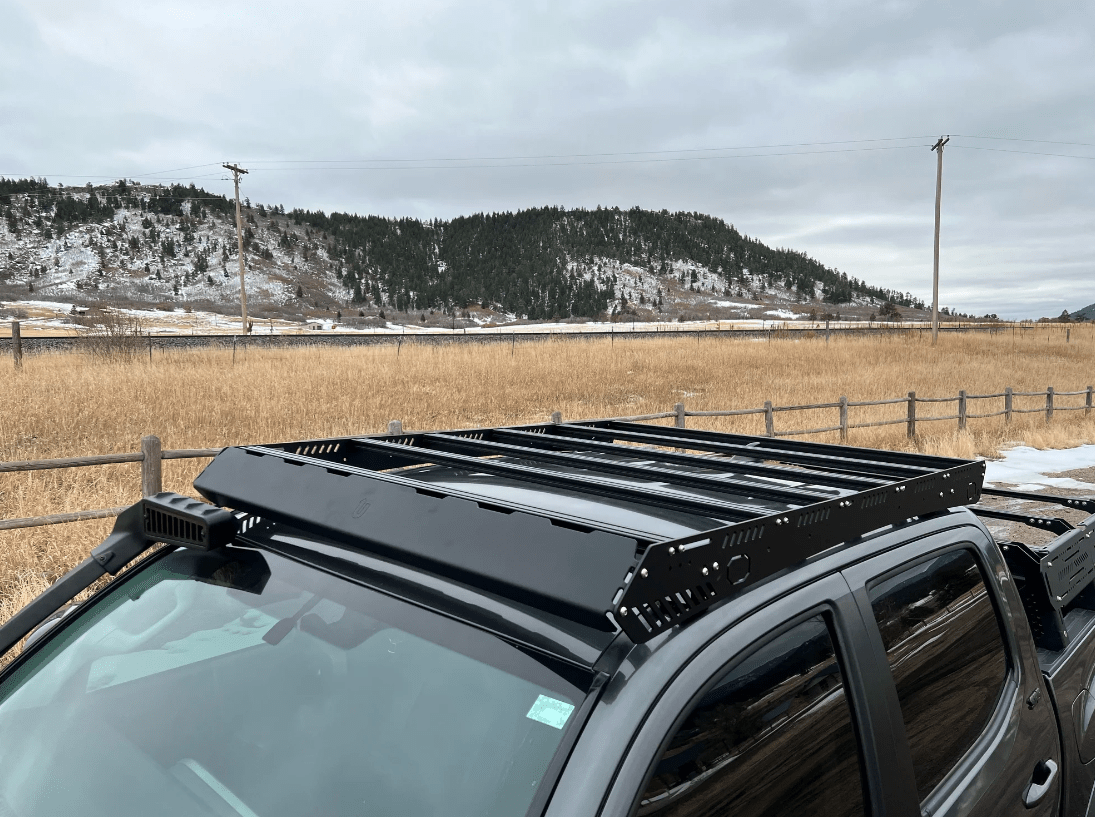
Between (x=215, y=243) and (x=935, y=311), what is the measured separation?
10757 cm

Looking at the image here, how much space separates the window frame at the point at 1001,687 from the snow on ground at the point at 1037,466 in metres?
8.60

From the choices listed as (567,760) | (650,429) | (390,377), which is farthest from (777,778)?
(390,377)

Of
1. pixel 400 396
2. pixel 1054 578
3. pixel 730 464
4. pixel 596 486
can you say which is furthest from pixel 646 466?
pixel 400 396

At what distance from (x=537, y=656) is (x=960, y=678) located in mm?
1223

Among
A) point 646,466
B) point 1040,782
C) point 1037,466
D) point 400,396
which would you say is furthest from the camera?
point 400,396

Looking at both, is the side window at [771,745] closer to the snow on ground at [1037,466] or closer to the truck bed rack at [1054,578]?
the truck bed rack at [1054,578]

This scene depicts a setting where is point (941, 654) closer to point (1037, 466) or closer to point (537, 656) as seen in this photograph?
point (537, 656)

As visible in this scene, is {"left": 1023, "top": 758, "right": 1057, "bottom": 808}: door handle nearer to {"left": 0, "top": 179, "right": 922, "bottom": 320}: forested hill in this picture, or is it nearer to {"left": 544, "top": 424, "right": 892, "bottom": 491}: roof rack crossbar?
{"left": 544, "top": 424, "right": 892, "bottom": 491}: roof rack crossbar

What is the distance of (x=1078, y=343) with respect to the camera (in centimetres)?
4341

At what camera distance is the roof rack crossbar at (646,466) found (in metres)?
1.65

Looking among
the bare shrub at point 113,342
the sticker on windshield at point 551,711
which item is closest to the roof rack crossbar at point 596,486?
the sticker on windshield at point 551,711

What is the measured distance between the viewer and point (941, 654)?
5.49 ft

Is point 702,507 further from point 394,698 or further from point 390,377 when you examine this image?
point 390,377

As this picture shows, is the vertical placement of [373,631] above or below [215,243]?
below
